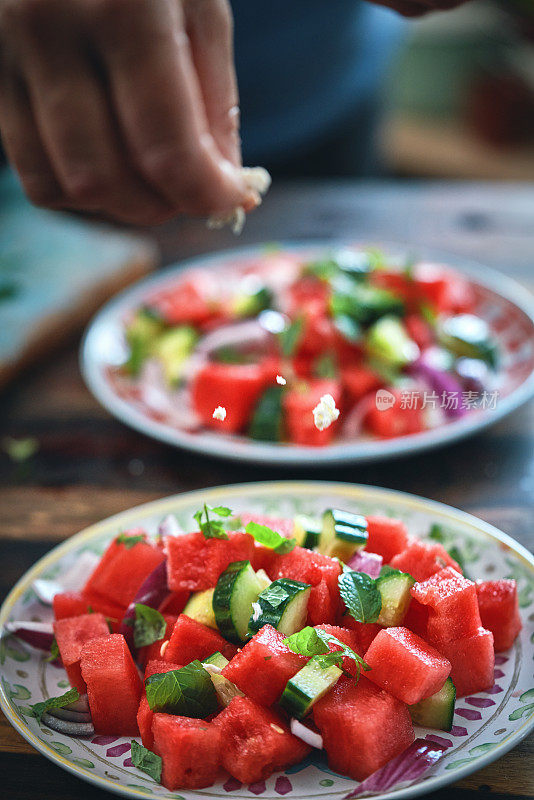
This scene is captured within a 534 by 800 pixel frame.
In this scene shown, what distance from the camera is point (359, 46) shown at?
321cm

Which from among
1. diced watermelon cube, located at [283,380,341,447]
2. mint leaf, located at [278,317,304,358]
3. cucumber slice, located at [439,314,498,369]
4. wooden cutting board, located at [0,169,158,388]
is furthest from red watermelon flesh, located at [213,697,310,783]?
wooden cutting board, located at [0,169,158,388]

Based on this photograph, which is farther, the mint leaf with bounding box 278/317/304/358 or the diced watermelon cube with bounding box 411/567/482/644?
the mint leaf with bounding box 278/317/304/358

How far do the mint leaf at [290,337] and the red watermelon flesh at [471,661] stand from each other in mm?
889

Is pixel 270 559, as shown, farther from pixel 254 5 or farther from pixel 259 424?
pixel 254 5

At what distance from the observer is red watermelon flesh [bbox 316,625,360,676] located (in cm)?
97

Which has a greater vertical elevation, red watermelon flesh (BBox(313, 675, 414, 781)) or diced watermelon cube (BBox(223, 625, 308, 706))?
diced watermelon cube (BBox(223, 625, 308, 706))

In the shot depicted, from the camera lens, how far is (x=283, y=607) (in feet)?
3.24

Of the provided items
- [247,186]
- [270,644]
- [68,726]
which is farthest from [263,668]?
[247,186]

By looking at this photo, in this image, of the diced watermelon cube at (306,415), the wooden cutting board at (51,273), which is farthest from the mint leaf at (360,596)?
the wooden cutting board at (51,273)

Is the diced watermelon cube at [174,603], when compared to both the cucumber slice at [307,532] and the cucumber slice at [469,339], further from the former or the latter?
the cucumber slice at [469,339]

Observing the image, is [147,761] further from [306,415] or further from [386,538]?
[306,415]

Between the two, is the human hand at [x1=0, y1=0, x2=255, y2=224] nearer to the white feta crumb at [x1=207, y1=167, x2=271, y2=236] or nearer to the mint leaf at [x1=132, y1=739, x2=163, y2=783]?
the white feta crumb at [x1=207, y1=167, x2=271, y2=236]

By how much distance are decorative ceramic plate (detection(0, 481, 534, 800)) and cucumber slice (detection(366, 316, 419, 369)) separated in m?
0.47

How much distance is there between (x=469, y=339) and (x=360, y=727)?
110 cm
